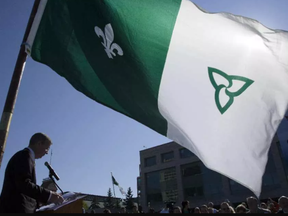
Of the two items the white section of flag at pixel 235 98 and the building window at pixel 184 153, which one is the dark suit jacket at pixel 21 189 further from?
the building window at pixel 184 153

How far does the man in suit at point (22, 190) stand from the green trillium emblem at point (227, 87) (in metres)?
1.88

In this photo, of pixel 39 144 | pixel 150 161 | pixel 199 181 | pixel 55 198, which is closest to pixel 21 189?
pixel 55 198

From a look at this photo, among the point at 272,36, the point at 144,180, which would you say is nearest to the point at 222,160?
the point at 272,36

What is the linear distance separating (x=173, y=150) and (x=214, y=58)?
4128 cm

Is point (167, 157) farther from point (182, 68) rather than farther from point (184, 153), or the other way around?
point (182, 68)

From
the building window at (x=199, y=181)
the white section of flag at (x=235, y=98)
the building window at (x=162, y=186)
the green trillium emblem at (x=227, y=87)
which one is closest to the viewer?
the white section of flag at (x=235, y=98)

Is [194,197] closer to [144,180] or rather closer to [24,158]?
[144,180]

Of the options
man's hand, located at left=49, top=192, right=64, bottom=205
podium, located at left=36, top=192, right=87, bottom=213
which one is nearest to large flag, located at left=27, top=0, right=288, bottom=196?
podium, located at left=36, top=192, right=87, bottom=213

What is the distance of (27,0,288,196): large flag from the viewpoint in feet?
9.54

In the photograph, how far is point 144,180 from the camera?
152 feet

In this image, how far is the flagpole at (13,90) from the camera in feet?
9.77

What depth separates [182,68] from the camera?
11.1 feet

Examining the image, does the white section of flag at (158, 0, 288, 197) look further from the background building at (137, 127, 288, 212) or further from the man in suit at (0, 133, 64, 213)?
the background building at (137, 127, 288, 212)

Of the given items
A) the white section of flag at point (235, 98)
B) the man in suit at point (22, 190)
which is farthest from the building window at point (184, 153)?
the man in suit at point (22, 190)
